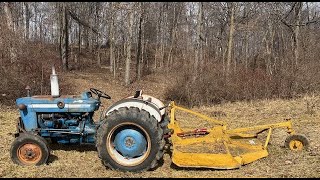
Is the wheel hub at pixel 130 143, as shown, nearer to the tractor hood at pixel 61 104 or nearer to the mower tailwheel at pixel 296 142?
the tractor hood at pixel 61 104

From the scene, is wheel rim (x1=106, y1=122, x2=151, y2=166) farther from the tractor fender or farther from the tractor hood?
the tractor hood

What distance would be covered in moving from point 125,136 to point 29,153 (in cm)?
146

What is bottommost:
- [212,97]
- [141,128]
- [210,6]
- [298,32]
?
[212,97]

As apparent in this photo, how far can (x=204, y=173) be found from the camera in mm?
5082

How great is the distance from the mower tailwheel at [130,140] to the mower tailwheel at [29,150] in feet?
2.88

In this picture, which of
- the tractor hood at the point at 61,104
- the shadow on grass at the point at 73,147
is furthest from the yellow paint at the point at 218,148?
the shadow on grass at the point at 73,147

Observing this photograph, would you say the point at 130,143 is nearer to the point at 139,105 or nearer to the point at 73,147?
the point at 139,105

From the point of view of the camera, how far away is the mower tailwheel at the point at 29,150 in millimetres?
5289

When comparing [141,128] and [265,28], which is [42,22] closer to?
[265,28]

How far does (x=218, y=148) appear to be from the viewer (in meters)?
5.78

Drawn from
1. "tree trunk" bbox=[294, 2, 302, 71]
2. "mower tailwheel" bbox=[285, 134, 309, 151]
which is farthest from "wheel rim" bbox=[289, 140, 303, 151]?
"tree trunk" bbox=[294, 2, 302, 71]

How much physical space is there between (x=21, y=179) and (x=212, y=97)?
11.3m

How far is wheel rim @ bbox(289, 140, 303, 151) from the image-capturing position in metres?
6.20

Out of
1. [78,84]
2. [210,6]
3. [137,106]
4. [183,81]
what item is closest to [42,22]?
[210,6]
